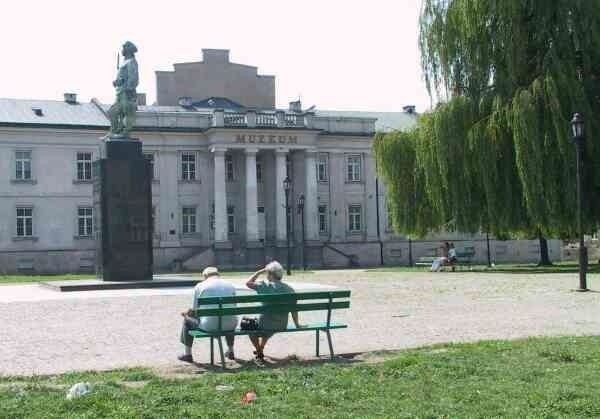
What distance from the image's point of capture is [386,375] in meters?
8.39

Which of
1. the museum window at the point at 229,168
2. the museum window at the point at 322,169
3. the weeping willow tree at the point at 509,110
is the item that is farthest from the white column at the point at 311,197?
the weeping willow tree at the point at 509,110

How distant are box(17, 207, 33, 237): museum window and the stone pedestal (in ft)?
88.2

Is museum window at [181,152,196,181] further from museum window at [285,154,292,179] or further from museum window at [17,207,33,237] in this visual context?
museum window at [17,207,33,237]

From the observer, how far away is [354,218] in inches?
2325

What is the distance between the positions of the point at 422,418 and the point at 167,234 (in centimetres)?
4842

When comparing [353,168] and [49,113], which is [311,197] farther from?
[49,113]

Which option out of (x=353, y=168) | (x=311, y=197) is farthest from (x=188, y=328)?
(x=353, y=168)

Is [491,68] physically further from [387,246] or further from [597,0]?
[387,246]

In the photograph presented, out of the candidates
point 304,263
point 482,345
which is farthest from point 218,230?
point 482,345

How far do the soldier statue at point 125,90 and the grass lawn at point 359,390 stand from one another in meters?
18.6

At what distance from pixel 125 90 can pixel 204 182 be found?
28.3m

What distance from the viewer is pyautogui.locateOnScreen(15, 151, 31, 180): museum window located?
2007 inches

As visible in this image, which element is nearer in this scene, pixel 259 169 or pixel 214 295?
pixel 214 295

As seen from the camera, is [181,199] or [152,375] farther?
[181,199]
